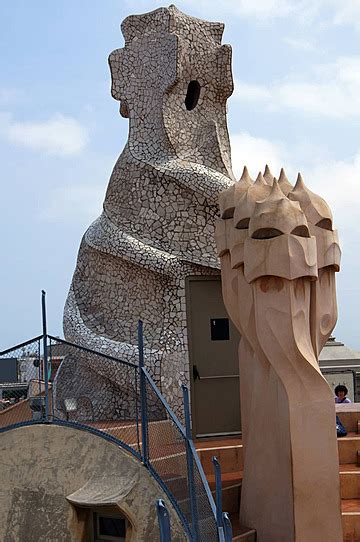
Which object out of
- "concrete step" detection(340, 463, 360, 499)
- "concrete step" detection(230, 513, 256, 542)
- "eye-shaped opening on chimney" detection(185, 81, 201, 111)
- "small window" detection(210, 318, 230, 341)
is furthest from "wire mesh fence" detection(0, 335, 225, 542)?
"eye-shaped opening on chimney" detection(185, 81, 201, 111)

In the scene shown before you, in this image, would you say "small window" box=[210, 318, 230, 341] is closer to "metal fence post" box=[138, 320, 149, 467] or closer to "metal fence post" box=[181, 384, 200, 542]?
"metal fence post" box=[138, 320, 149, 467]

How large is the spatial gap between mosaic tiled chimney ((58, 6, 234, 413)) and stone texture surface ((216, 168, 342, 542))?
2.42 meters

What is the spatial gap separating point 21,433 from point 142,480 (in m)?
1.42

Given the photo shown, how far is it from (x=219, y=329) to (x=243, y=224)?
289 centimetres

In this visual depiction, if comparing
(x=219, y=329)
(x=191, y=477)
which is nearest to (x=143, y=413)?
(x=191, y=477)

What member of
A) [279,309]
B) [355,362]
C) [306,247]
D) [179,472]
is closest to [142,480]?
[179,472]

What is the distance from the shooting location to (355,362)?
16703 millimetres

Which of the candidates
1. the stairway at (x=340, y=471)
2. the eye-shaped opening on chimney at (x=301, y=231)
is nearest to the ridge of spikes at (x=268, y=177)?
the eye-shaped opening on chimney at (x=301, y=231)

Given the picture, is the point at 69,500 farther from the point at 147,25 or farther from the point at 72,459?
the point at 147,25

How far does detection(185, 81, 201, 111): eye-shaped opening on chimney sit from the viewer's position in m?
11.1

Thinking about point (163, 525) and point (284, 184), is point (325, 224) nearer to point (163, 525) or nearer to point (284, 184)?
point (284, 184)

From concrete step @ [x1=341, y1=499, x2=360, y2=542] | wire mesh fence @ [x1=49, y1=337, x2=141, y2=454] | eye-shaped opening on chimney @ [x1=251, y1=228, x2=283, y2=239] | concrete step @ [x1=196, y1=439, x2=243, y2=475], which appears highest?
eye-shaped opening on chimney @ [x1=251, y1=228, x2=283, y2=239]

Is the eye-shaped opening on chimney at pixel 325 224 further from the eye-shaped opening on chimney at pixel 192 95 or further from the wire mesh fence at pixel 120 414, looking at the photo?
the eye-shaped opening on chimney at pixel 192 95

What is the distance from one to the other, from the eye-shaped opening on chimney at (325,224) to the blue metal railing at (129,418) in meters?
2.07
